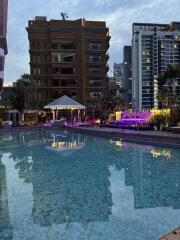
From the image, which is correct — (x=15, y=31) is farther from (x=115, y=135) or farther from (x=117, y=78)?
(x=117, y=78)

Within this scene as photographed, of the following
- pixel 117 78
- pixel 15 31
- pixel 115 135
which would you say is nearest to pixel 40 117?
pixel 115 135

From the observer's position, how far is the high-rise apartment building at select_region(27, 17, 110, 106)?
5544 cm

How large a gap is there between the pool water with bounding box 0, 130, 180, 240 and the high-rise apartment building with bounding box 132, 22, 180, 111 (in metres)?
66.3

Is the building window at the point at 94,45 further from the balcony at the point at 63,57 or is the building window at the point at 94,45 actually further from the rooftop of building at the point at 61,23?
the balcony at the point at 63,57

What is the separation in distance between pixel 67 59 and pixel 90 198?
5018 centimetres

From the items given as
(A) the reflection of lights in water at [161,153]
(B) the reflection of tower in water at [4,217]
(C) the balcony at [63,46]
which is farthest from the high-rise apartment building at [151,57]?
(B) the reflection of tower in water at [4,217]

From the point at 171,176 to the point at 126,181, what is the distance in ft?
4.77

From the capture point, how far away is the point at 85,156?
1526 centimetres

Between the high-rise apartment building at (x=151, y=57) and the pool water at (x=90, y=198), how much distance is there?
218 feet

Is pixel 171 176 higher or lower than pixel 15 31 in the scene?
lower

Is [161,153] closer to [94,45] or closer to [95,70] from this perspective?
[95,70]

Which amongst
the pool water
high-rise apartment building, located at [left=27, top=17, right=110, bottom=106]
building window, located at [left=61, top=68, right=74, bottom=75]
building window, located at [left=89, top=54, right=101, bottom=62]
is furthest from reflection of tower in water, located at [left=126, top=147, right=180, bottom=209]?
building window, located at [left=89, top=54, right=101, bottom=62]

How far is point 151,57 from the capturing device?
85.4 m

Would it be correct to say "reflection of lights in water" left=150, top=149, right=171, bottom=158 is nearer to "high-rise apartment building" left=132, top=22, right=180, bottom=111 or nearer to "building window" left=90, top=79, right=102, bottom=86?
"building window" left=90, top=79, right=102, bottom=86
